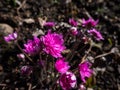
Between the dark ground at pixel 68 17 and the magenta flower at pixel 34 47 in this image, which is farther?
the dark ground at pixel 68 17

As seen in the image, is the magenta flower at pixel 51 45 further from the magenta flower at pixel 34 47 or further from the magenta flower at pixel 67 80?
the magenta flower at pixel 67 80

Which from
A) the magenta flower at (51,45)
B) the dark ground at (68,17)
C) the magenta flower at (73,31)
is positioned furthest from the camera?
the dark ground at (68,17)

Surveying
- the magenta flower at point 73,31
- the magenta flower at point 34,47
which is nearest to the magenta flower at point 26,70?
the magenta flower at point 34,47

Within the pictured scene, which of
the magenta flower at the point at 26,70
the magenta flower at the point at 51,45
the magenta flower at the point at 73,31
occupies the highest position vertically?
the magenta flower at the point at 73,31

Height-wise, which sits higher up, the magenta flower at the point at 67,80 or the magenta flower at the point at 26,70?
the magenta flower at the point at 26,70

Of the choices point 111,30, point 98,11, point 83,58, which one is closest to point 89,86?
point 83,58

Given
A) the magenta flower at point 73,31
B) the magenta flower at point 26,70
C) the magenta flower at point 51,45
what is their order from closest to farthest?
1. the magenta flower at point 51,45
2. the magenta flower at point 26,70
3. the magenta flower at point 73,31

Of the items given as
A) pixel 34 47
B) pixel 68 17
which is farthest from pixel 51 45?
pixel 68 17

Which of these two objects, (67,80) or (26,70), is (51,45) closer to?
(67,80)

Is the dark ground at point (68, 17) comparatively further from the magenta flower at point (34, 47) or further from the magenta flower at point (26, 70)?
the magenta flower at point (34, 47)

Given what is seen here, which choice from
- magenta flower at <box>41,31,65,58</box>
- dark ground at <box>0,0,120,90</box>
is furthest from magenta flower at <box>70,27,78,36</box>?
dark ground at <box>0,0,120,90</box>
